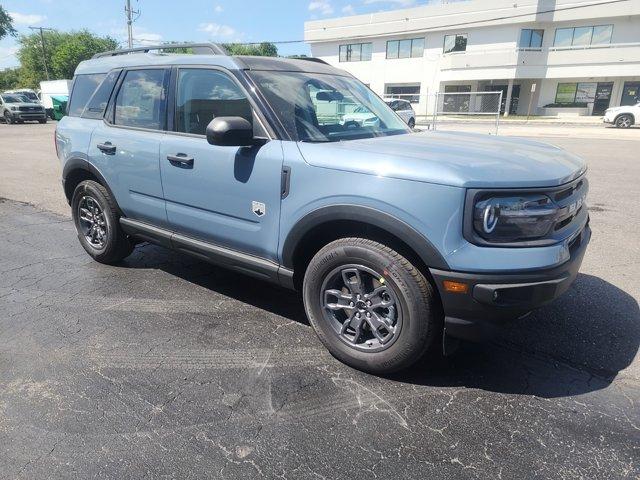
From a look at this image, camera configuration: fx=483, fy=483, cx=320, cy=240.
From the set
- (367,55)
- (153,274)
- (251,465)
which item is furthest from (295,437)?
(367,55)

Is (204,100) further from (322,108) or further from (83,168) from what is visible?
(83,168)

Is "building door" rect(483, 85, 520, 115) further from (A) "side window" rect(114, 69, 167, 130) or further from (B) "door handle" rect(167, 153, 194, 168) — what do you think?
(B) "door handle" rect(167, 153, 194, 168)

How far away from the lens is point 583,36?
119 ft

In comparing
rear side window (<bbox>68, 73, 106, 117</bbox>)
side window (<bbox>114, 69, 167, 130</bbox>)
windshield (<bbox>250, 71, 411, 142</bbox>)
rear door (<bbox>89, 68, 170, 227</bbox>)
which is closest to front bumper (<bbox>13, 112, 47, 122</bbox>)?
rear side window (<bbox>68, 73, 106, 117</bbox>)

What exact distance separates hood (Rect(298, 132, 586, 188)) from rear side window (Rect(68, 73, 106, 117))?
2.78 meters

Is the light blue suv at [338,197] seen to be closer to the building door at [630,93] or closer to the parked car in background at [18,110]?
the parked car in background at [18,110]

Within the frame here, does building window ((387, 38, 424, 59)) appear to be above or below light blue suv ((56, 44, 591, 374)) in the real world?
above

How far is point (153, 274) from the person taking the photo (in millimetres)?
4688

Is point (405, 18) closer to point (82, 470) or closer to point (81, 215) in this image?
point (81, 215)

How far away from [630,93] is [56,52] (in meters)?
67.2

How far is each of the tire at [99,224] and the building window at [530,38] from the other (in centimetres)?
3970

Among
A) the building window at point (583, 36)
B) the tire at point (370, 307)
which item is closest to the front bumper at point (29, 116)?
the tire at point (370, 307)

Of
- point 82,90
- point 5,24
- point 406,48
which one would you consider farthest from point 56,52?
point 82,90

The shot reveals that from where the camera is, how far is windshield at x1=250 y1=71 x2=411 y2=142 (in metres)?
3.29
